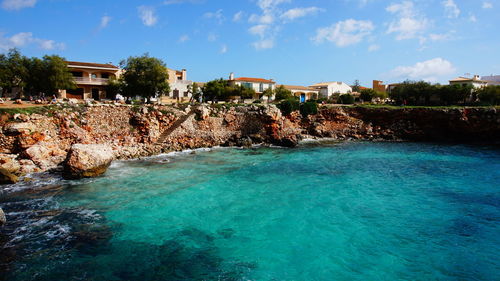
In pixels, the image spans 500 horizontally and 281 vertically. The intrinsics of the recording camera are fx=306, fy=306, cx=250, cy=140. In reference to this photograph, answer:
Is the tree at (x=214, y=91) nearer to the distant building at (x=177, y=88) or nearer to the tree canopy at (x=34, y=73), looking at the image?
the distant building at (x=177, y=88)

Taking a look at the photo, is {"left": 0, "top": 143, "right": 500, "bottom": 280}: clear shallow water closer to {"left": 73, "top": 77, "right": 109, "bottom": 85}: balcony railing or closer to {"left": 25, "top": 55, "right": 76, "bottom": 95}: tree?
{"left": 25, "top": 55, "right": 76, "bottom": 95}: tree

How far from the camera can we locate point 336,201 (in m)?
18.0

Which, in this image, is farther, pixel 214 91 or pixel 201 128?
pixel 214 91

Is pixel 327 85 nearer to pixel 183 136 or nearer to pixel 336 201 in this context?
pixel 183 136

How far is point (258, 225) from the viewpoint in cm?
1459

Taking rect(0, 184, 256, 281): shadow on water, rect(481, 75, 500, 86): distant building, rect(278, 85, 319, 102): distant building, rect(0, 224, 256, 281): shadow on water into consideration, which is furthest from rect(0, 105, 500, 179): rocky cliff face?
rect(481, 75, 500, 86): distant building

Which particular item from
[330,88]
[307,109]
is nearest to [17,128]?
[307,109]

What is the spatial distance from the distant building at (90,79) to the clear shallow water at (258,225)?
101ft

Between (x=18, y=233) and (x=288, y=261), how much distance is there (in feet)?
37.4

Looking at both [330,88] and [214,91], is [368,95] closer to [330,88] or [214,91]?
[330,88]

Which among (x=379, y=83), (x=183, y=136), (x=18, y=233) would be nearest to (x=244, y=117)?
(x=183, y=136)

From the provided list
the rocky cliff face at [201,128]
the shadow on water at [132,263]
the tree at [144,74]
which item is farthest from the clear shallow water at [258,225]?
the tree at [144,74]

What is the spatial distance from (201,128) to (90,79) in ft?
82.6

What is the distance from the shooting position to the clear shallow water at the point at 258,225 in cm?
1091
